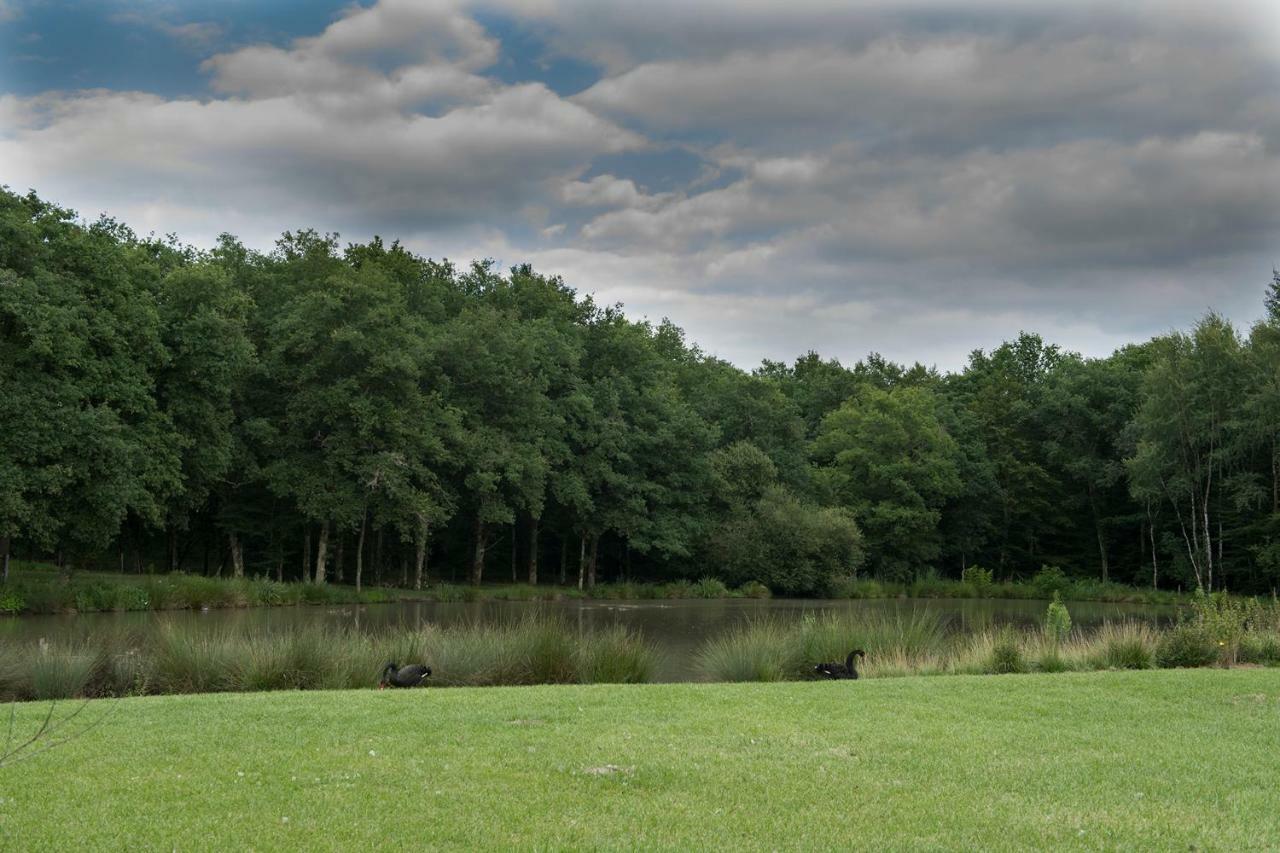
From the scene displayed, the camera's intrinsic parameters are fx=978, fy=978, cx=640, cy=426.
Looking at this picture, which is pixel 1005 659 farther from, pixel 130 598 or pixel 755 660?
pixel 130 598

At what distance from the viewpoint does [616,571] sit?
5769 centimetres

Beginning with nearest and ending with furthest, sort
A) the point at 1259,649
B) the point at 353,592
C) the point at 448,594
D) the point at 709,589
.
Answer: the point at 1259,649, the point at 353,592, the point at 448,594, the point at 709,589

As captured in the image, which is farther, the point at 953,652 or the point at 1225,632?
the point at 1225,632

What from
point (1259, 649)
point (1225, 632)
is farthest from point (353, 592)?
point (1259, 649)

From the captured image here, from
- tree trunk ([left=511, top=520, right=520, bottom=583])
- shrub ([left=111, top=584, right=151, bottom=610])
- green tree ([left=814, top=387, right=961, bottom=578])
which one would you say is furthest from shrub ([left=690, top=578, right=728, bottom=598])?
shrub ([left=111, top=584, right=151, bottom=610])

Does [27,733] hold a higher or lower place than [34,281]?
lower

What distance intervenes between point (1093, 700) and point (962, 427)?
56.1 metres

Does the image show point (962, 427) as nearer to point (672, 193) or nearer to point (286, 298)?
point (672, 193)

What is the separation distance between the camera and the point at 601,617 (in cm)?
3180

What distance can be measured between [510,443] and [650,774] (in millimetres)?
36620

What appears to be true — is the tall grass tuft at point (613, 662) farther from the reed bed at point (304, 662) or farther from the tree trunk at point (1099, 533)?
the tree trunk at point (1099, 533)

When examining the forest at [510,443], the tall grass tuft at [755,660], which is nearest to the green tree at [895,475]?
the forest at [510,443]

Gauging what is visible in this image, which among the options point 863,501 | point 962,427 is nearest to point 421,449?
point 863,501

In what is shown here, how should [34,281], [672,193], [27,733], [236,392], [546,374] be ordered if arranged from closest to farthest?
[27,733], [34,281], [672,193], [236,392], [546,374]
